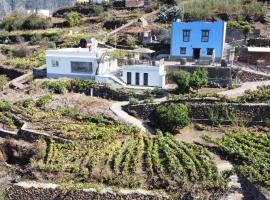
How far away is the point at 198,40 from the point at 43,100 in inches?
589

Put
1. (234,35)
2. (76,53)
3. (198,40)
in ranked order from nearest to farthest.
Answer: (76,53), (198,40), (234,35)

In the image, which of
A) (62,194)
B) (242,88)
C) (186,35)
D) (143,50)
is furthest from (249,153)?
(143,50)

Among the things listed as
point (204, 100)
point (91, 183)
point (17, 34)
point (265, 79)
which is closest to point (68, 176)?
point (91, 183)

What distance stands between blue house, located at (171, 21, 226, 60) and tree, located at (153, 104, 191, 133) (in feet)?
36.5

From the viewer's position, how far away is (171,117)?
2553 centimetres

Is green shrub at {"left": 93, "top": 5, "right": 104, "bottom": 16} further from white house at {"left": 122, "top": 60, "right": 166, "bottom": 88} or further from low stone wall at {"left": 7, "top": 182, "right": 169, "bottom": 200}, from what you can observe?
low stone wall at {"left": 7, "top": 182, "right": 169, "bottom": 200}

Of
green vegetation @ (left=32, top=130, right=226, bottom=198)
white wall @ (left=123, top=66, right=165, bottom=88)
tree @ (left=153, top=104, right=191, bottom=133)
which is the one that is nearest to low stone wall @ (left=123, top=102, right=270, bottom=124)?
tree @ (left=153, top=104, right=191, bottom=133)

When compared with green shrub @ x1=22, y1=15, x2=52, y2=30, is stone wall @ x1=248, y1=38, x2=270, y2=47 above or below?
below

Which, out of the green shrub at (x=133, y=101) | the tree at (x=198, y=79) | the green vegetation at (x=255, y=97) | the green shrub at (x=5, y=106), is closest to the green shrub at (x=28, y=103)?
the green shrub at (x=5, y=106)

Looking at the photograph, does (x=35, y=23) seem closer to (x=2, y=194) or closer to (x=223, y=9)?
(x=223, y=9)

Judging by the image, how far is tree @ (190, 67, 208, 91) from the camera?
29.9 meters

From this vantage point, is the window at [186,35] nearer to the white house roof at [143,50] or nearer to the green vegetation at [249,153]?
the white house roof at [143,50]

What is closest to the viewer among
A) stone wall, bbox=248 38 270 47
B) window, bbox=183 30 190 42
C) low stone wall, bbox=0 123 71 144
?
low stone wall, bbox=0 123 71 144

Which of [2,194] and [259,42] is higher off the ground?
[259,42]
